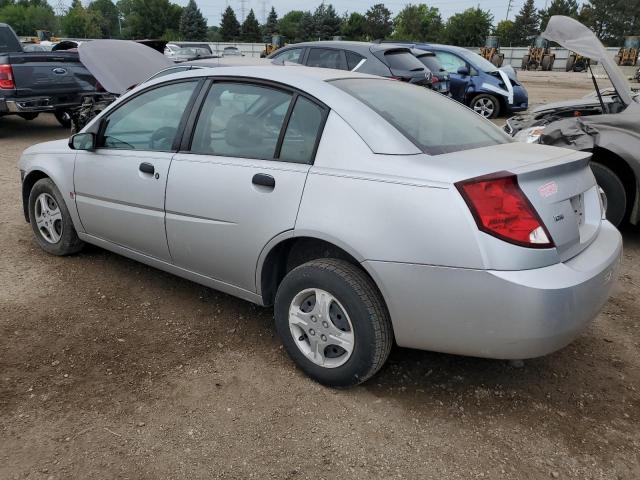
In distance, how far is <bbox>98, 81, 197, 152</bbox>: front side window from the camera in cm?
350

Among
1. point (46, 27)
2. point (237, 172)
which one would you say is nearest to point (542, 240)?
point (237, 172)

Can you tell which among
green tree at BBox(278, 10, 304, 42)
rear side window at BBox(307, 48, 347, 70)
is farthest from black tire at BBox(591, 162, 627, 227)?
green tree at BBox(278, 10, 304, 42)

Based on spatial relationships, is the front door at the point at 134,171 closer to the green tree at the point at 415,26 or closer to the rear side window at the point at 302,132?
the rear side window at the point at 302,132

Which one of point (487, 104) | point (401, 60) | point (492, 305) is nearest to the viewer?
point (492, 305)

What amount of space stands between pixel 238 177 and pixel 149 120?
1.09 metres

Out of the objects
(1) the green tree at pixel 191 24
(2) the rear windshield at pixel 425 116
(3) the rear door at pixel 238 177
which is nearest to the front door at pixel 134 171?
(3) the rear door at pixel 238 177

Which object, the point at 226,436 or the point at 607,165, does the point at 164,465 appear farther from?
the point at 607,165

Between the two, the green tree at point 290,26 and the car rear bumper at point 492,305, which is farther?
the green tree at point 290,26

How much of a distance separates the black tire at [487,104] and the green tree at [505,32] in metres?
75.9

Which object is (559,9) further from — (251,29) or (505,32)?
(251,29)

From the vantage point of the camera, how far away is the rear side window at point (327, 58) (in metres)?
9.66

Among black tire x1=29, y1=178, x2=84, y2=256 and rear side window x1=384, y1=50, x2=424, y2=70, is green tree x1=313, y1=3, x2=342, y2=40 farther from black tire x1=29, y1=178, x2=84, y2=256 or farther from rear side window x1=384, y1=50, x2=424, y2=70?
black tire x1=29, y1=178, x2=84, y2=256

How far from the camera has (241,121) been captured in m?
3.19

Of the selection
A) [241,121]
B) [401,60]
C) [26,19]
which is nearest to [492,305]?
[241,121]
